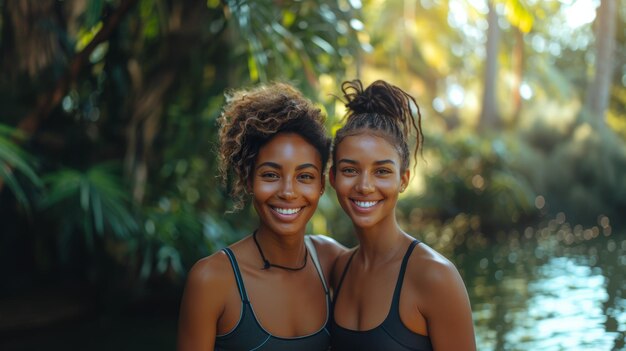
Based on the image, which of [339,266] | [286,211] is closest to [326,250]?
[339,266]

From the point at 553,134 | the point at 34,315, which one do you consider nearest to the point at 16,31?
the point at 34,315

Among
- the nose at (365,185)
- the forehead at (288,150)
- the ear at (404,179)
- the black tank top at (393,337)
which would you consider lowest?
the black tank top at (393,337)

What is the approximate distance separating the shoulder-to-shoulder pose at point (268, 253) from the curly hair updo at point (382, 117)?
→ 5.1 inches

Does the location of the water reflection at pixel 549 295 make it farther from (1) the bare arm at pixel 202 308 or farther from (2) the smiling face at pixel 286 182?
(1) the bare arm at pixel 202 308

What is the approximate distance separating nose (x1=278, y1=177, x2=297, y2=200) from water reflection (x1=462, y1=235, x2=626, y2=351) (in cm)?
337

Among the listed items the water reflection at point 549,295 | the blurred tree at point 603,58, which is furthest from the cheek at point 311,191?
the blurred tree at point 603,58

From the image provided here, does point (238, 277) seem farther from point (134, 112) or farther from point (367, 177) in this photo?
point (134, 112)

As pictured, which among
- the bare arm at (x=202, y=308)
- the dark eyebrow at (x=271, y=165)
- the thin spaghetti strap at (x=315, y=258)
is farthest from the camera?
the thin spaghetti strap at (x=315, y=258)

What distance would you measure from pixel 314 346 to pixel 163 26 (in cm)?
428

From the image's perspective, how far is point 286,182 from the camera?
2.50 m

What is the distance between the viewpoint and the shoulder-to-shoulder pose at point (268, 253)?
2451mm

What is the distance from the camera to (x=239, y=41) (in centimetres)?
627

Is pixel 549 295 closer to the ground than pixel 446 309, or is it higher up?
higher up

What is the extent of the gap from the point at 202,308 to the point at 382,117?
881 mm
